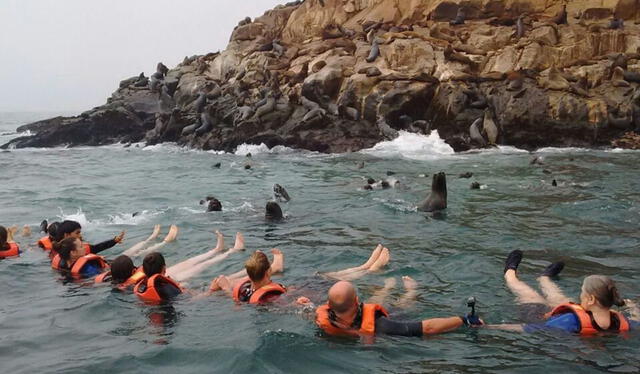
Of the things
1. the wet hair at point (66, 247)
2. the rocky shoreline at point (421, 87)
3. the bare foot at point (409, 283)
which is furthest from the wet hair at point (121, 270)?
the rocky shoreline at point (421, 87)

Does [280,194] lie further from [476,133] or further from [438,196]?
[476,133]

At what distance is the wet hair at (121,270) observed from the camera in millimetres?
8133

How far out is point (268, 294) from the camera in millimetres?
7055

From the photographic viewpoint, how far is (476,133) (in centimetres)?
2766

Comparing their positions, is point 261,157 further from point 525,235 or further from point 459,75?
point 525,235

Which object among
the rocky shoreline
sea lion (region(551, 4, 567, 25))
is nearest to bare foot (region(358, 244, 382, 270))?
the rocky shoreline

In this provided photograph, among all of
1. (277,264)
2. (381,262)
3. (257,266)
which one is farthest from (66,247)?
(381,262)

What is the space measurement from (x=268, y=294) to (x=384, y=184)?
36.5ft

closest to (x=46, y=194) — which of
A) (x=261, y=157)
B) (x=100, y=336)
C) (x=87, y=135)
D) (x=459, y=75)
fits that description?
(x=261, y=157)

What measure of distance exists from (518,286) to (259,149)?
24302mm

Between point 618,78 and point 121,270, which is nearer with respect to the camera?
point 121,270

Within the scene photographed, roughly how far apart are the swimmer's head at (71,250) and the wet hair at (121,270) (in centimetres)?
119

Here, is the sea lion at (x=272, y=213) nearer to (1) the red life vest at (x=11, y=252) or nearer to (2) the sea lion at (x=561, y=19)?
(1) the red life vest at (x=11, y=252)

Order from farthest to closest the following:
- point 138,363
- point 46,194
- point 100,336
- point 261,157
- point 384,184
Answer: point 261,157 → point 46,194 → point 384,184 → point 100,336 → point 138,363
